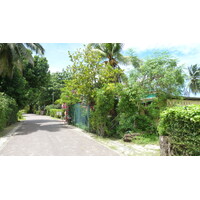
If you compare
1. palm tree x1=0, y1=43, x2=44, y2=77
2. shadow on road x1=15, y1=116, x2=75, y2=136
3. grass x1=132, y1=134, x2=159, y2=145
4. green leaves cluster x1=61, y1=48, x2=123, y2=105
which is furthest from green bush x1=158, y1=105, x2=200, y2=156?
palm tree x1=0, y1=43, x2=44, y2=77

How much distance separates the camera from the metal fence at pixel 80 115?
969 centimetres

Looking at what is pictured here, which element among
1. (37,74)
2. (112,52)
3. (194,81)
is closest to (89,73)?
(112,52)

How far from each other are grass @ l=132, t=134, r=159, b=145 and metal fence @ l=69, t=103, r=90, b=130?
3.71 meters

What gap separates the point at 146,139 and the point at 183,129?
2.67 metres

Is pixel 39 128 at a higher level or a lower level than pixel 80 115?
lower

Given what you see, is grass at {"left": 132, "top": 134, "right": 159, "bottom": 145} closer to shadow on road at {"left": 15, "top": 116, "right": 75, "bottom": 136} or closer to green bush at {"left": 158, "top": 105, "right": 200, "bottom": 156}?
green bush at {"left": 158, "top": 105, "right": 200, "bottom": 156}

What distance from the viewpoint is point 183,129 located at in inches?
150

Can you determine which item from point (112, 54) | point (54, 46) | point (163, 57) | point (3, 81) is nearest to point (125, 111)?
point (163, 57)

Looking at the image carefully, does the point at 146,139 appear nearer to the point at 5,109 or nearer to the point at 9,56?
the point at 5,109

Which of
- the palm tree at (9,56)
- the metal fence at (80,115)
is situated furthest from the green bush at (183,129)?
the palm tree at (9,56)

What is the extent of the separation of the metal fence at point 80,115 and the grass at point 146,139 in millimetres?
3709

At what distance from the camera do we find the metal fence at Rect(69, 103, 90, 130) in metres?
9.69

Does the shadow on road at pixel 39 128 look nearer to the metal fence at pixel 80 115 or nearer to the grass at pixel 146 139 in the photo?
the metal fence at pixel 80 115

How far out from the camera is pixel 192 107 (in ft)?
12.4
